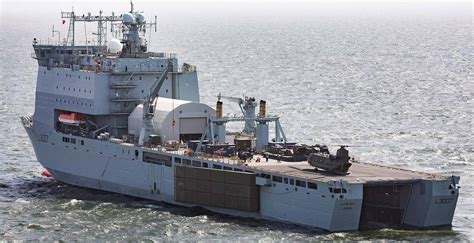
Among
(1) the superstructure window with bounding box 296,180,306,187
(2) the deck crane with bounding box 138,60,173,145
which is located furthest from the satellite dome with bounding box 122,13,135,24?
(1) the superstructure window with bounding box 296,180,306,187

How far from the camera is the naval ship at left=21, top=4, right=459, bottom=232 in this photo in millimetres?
62688

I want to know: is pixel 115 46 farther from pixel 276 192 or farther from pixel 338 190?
pixel 338 190

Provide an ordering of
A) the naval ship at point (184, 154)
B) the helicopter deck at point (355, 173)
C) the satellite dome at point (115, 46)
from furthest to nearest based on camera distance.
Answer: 1. the satellite dome at point (115, 46)
2. the naval ship at point (184, 154)
3. the helicopter deck at point (355, 173)

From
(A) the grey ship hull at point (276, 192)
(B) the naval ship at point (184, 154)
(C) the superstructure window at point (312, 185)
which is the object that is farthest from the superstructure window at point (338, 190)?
(C) the superstructure window at point (312, 185)

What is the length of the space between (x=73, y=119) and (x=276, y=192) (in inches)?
688

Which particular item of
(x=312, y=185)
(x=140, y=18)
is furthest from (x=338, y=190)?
(x=140, y=18)

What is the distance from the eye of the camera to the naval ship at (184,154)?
62.7m

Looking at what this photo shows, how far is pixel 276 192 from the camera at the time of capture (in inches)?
2507

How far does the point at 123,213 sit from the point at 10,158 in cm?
1802

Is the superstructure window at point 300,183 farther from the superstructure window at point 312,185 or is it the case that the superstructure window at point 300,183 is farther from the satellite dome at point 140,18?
the satellite dome at point 140,18

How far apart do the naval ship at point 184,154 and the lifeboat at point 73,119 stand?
0.09 metres

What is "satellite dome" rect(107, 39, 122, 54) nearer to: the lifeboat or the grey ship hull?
the lifeboat

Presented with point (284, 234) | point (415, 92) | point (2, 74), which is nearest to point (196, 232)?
point (284, 234)

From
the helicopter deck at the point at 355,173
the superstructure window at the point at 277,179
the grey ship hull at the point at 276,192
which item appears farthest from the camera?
the superstructure window at the point at 277,179
